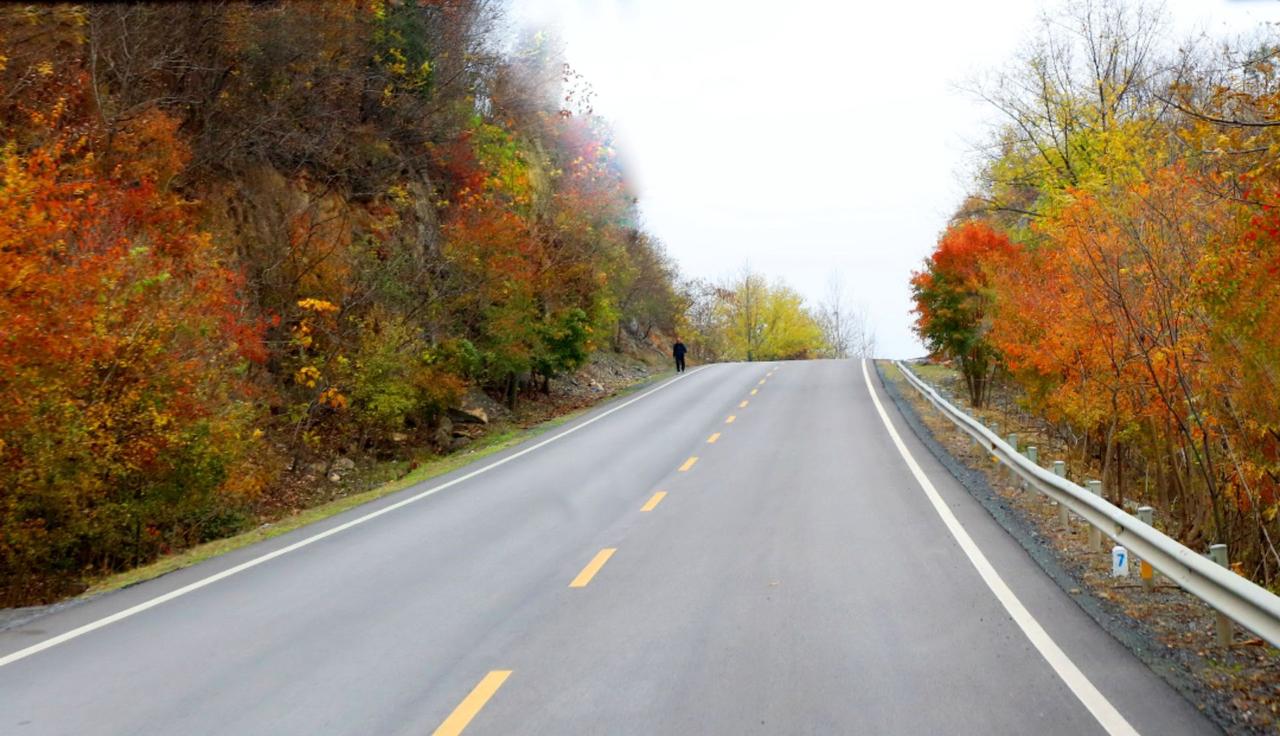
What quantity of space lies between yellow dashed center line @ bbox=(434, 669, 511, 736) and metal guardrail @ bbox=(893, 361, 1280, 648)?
4.22 meters

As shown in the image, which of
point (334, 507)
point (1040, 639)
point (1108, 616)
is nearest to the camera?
point (1040, 639)

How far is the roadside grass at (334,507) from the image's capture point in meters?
9.63

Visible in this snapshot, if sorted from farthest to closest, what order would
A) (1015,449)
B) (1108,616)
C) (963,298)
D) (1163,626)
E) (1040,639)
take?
1. (963,298)
2. (1015,449)
3. (1108,616)
4. (1163,626)
5. (1040,639)

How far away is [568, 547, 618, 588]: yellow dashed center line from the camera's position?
796 centimetres

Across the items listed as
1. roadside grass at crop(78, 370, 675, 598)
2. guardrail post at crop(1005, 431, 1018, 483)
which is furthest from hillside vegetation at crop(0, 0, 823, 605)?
guardrail post at crop(1005, 431, 1018, 483)

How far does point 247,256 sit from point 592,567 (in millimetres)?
15050

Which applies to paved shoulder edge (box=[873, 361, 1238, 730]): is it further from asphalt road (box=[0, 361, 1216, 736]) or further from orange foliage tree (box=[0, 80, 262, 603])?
orange foliage tree (box=[0, 80, 262, 603])

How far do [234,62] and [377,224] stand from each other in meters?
5.49

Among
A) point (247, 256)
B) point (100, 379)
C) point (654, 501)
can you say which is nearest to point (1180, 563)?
point (654, 501)

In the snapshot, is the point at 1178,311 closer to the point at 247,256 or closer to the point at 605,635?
the point at 605,635

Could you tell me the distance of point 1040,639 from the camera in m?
6.15

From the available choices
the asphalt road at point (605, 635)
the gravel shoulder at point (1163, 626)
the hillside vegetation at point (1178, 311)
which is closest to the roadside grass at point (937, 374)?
the hillside vegetation at point (1178, 311)

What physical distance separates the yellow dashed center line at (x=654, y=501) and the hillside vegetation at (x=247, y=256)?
618 cm

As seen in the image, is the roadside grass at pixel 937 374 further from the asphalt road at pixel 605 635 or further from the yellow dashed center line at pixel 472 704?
the yellow dashed center line at pixel 472 704
